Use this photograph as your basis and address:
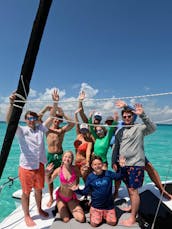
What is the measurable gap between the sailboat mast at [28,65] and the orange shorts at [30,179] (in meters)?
0.78

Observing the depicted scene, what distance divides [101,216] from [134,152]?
1.08 meters

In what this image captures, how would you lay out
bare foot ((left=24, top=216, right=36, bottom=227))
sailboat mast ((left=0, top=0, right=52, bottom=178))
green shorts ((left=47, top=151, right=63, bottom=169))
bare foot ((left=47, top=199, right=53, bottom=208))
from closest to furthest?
sailboat mast ((left=0, top=0, right=52, bottom=178)), bare foot ((left=24, top=216, right=36, bottom=227)), bare foot ((left=47, top=199, right=53, bottom=208)), green shorts ((left=47, top=151, right=63, bottom=169))

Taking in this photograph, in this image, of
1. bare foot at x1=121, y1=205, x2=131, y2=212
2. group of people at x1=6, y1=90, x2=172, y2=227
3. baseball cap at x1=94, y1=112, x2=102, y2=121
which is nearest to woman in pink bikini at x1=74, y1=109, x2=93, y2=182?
baseball cap at x1=94, y1=112, x2=102, y2=121

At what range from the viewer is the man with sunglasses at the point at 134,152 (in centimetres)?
273

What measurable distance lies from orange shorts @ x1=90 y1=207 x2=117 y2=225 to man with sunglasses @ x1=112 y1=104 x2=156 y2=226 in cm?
18

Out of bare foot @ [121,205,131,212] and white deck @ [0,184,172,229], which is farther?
bare foot @ [121,205,131,212]

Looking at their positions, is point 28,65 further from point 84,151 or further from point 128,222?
point 128,222

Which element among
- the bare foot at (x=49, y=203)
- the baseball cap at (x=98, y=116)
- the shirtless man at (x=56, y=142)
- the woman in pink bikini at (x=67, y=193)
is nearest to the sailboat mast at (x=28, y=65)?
the woman in pink bikini at (x=67, y=193)

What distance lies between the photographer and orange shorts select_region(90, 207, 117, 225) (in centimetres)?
271

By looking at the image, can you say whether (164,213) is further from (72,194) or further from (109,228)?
(72,194)

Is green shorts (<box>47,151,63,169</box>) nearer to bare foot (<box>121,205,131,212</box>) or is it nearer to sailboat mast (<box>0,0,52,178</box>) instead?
bare foot (<box>121,205,131,212</box>)

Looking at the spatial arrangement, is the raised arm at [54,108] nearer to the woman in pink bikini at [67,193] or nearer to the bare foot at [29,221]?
the woman in pink bikini at [67,193]

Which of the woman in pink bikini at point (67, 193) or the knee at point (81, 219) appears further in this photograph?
the woman in pink bikini at point (67, 193)

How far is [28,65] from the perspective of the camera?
1950 millimetres
